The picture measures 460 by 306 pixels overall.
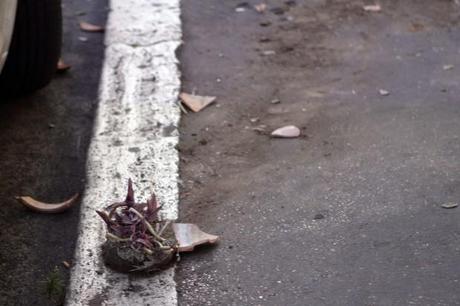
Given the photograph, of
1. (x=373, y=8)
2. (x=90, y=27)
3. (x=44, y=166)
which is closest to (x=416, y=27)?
(x=373, y=8)

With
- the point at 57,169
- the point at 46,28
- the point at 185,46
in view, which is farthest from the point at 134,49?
the point at 57,169

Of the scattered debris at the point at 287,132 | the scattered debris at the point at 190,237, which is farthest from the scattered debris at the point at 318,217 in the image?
the scattered debris at the point at 287,132

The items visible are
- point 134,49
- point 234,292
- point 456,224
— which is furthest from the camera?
point 134,49

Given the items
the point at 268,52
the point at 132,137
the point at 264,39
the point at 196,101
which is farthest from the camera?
the point at 264,39

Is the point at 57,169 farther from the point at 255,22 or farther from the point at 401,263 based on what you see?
the point at 255,22

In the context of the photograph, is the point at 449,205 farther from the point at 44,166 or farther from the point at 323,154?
the point at 44,166

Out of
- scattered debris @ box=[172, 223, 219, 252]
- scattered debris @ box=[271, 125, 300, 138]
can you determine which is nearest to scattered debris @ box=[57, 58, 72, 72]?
scattered debris @ box=[271, 125, 300, 138]
